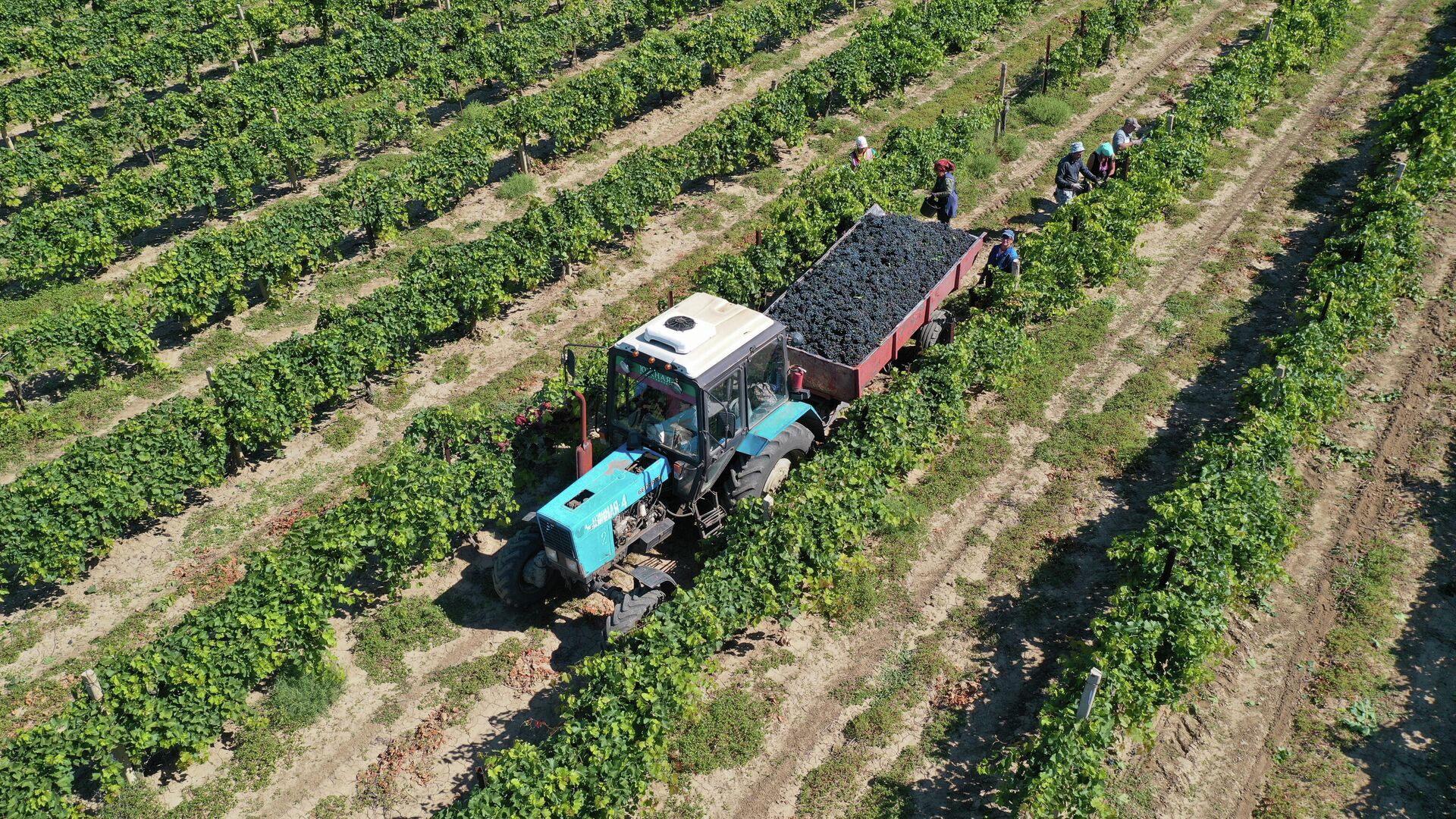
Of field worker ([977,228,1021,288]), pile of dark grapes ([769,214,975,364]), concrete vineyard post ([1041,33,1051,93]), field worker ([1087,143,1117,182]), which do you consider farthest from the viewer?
concrete vineyard post ([1041,33,1051,93])

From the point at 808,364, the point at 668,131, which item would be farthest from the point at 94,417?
the point at 668,131

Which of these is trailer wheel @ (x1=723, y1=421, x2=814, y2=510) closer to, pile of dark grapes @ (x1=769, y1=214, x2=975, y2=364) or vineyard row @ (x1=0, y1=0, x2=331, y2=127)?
pile of dark grapes @ (x1=769, y1=214, x2=975, y2=364)

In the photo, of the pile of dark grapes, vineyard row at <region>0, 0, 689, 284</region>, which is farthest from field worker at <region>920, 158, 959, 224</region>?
vineyard row at <region>0, 0, 689, 284</region>

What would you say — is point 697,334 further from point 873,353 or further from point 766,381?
point 873,353

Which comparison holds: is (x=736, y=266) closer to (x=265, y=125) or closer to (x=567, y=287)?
(x=567, y=287)

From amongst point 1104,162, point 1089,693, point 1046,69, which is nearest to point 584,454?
point 1089,693

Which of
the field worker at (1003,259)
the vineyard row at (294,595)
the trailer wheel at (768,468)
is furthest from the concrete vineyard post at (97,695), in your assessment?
the field worker at (1003,259)
